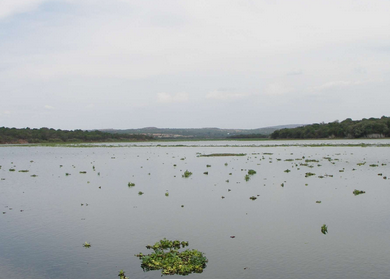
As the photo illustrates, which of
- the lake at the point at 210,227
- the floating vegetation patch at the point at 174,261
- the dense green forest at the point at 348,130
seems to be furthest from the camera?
the dense green forest at the point at 348,130

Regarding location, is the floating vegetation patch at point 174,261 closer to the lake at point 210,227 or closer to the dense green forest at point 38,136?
the lake at point 210,227

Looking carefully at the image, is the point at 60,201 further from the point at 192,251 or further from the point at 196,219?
the point at 192,251

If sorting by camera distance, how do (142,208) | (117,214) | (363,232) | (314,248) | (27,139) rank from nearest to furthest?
(314,248)
(363,232)
(117,214)
(142,208)
(27,139)

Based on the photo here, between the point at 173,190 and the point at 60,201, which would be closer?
the point at 60,201

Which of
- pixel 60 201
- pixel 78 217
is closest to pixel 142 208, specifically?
pixel 78 217

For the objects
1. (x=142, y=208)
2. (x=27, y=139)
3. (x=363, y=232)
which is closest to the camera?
(x=363, y=232)

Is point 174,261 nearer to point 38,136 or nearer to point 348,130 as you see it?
point 348,130

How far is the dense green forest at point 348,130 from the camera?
145 metres

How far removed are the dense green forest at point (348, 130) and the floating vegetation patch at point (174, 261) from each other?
475ft

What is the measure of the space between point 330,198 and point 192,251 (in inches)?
554

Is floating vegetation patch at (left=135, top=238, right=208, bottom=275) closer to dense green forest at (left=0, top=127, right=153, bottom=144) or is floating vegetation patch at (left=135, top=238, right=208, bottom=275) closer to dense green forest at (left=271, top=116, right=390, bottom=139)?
dense green forest at (left=271, top=116, right=390, bottom=139)

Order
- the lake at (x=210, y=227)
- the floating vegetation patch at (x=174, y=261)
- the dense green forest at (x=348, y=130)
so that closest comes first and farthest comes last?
the floating vegetation patch at (x=174, y=261) < the lake at (x=210, y=227) < the dense green forest at (x=348, y=130)

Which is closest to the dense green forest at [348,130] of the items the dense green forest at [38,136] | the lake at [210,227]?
the dense green forest at [38,136]

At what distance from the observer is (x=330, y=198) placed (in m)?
25.0
